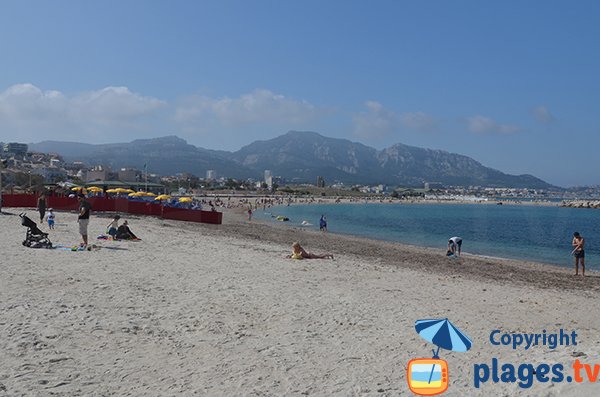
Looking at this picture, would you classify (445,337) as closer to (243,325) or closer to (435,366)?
(435,366)

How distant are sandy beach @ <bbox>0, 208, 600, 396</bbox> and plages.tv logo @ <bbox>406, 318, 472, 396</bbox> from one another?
162mm

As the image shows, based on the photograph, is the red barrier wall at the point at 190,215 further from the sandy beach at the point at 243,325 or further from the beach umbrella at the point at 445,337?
the beach umbrella at the point at 445,337

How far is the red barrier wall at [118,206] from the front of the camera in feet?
96.9

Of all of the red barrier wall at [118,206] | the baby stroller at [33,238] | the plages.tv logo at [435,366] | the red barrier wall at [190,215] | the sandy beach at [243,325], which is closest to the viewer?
the plages.tv logo at [435,366]

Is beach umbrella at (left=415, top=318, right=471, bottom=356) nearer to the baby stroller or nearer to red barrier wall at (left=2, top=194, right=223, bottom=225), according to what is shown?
the baby stroller

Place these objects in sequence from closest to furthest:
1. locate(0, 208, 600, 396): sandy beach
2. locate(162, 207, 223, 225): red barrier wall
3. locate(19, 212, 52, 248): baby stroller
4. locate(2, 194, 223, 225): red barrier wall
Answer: locate(0, 208, 600, 396): sandy beach → locate(19, 212, 52, 248): baby stroller → locate(2, 194, 223, 225): red barrier wall → locate(162, 207, 223, 225): red barrier wall

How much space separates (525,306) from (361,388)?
6.38 m

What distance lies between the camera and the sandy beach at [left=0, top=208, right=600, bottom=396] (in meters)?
5.55

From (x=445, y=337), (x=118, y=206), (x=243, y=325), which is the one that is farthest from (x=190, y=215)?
(x=445, y=337)

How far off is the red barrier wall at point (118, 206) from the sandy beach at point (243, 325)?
56.0ft

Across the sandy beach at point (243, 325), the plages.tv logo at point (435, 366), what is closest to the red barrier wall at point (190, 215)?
the sandy beach at point (243, 325)

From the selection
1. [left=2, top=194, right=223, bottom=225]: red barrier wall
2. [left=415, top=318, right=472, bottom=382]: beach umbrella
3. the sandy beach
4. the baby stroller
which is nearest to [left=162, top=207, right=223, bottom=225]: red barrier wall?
[left=2, top=194, right=223, bottom=225]: red barrier wall

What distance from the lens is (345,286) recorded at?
1113 cm

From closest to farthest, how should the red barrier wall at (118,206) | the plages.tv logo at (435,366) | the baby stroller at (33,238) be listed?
the plages.tv logo at (435,366)
the baby stroller at (33,238)
the red barrier wall at (118,206)
